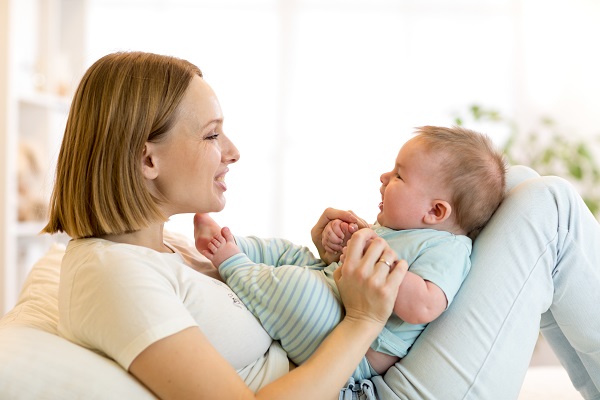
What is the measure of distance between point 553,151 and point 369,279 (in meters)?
3.15

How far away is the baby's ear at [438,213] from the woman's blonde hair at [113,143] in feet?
1.79

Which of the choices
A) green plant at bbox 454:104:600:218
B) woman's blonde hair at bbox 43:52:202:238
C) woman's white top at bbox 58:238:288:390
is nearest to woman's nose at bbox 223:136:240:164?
woman's blonde hair at bbox 43:52:202:238

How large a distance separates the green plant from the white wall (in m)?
0.13

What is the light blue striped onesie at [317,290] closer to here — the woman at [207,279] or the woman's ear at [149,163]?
the woman at [207,279]

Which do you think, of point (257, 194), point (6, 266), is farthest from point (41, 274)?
point (257, 194)

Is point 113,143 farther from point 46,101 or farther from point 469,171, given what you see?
point 46,101

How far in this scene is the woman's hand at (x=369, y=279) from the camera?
1.26m

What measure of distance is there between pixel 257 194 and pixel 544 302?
3.63 m

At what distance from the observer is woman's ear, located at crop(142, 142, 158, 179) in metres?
1.36

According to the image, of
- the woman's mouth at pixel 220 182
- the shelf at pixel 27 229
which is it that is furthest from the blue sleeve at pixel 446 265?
the shelf at pixel 27 229

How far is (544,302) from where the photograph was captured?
1433mm

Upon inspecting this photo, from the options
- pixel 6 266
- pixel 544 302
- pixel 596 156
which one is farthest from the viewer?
pixel 596 156

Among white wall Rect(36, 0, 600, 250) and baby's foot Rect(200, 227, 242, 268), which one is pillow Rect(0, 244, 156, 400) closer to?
baby's foot Rect(200, 227, 242, 268)

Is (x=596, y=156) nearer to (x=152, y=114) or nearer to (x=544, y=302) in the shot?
(x=544, y=302)
